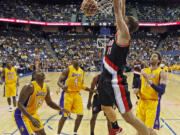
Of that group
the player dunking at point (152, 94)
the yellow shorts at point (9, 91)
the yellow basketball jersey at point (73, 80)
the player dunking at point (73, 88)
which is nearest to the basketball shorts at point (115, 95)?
the player dunking at point (152, 94)

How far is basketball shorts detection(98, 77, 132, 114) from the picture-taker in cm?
256

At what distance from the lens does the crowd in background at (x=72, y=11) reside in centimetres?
2848

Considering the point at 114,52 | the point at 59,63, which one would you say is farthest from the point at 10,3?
the point at 114,52

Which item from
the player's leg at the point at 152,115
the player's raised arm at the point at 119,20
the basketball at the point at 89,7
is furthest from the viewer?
the player's leg at the point at 152,115

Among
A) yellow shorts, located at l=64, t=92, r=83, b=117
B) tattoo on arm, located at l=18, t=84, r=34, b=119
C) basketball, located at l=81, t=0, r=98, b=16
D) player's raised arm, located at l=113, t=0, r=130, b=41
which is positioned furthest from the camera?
yellow shorts, located at l=64, t=92, r=83, b=117

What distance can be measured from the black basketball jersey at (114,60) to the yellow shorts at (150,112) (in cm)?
135

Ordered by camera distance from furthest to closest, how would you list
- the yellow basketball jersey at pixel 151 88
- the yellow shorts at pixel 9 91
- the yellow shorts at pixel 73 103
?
the yellow shorts at pixel 9 91 < the yellow shorts at pixel 73 103 < the yellow basketball jersey at pixel 151 88

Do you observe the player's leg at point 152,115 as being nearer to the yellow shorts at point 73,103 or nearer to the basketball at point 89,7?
the yellow shorts at point 73,103

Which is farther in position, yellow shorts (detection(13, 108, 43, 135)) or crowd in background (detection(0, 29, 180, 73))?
crowd in background (detection(0, 29, 180, 73))

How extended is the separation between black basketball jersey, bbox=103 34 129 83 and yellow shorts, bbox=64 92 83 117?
228 cm

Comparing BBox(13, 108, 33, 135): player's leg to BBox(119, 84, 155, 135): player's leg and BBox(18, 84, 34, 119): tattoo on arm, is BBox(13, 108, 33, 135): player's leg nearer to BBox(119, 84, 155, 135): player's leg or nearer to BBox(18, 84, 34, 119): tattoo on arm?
BBox(18, 84, 34, 119): tattoo on arm

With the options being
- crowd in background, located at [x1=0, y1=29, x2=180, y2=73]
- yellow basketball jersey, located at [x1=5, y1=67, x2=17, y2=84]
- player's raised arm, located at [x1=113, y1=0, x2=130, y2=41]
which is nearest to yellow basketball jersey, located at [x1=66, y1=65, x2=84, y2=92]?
player's raised arm, located at [x1=113, y1=0, x2=130, y2=41]

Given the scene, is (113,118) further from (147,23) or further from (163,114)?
(147,23)

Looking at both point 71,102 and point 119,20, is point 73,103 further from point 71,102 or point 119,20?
point 119,20
